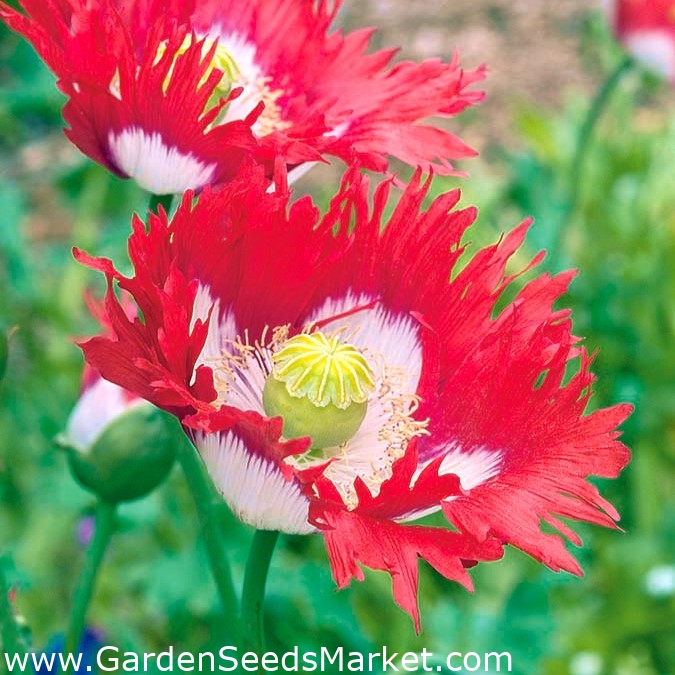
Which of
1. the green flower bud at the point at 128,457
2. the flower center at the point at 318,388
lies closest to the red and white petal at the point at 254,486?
the flower center at the point at 318,388

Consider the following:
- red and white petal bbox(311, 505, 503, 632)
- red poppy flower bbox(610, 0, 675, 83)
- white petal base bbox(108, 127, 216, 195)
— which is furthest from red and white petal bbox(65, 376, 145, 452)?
red poppy flower bbox(610, 0, 675, 83)

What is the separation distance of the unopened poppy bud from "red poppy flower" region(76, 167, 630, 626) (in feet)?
0.34

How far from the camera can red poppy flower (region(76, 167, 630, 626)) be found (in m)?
0.71

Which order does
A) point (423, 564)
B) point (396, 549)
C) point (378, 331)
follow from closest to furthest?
point (396, 549) → point (378, 331) → point (423, 564)

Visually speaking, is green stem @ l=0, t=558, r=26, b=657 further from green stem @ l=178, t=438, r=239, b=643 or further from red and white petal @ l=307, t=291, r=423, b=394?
red and white petal @ l=307, t=291, r=423, b=394

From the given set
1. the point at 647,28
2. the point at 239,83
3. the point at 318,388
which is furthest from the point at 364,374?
the point at 647,28

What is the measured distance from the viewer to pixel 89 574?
3.19 ft

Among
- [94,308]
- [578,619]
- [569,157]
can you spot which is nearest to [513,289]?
[569,157]

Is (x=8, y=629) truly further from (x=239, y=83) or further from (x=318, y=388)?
(x=239, y=83)

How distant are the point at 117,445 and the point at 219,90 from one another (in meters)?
0.29

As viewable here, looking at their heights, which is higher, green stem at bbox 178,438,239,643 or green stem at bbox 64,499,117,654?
green stem at bbox 178,438,239,643

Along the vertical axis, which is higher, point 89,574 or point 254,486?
point 254,486

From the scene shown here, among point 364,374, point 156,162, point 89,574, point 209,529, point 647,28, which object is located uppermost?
point 647,28

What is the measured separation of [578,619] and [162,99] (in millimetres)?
1560
